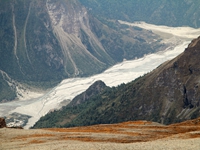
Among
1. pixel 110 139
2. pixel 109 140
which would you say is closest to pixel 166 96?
pixel 110 139

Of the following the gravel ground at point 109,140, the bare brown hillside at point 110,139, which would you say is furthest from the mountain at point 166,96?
the bare brown hillside at point 110,139

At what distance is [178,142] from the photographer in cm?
5703

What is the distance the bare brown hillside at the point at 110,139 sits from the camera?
185 feet

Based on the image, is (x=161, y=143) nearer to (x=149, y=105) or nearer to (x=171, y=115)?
(x=171, y=115)

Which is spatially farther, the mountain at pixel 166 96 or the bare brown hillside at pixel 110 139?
the mountain at pixel 166 96

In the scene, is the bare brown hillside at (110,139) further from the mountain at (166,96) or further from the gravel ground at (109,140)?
the mountain at (166,96)

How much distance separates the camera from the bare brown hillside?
5625 cm

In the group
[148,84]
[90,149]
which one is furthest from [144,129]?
[148,84]

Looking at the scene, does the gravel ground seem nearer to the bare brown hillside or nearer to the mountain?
the bare brown hillside

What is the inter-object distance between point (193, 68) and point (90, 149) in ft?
380

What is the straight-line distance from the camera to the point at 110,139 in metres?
67.1

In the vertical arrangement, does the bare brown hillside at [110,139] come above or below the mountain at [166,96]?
above

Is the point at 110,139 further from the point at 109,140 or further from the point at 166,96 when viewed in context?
the point at 166,96

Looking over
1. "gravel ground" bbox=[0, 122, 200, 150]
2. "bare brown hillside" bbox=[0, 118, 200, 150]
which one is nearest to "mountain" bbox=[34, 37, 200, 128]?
"gravel ground" bbox=[0, 122, 200, 150]
